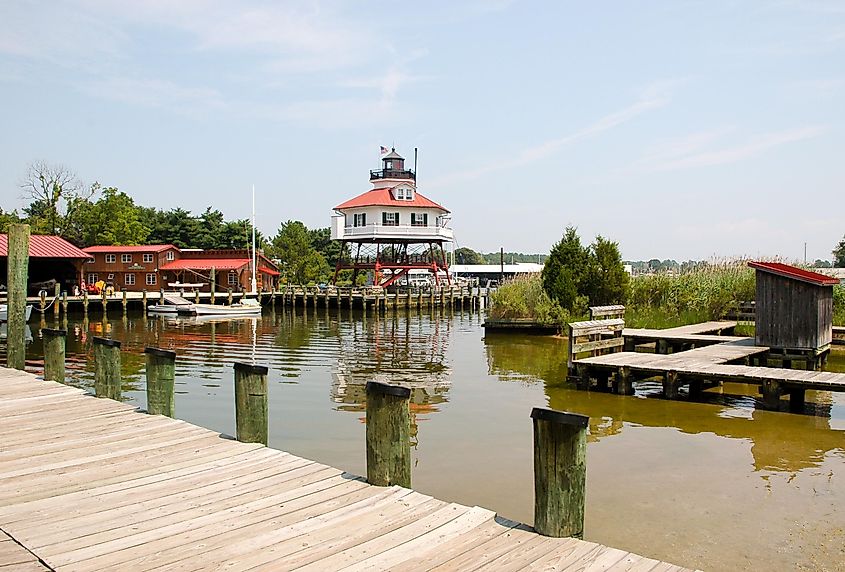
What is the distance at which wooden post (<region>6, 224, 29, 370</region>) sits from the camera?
1219 cm

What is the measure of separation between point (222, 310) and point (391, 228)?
45.5ft

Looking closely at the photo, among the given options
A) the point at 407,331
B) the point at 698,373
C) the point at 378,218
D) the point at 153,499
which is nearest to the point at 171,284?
the point at 378,218

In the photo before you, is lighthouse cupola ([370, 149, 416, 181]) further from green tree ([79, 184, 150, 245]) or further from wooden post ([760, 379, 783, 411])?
wooden post ([760, 379, 783, 411])

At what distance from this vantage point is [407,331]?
31484mm

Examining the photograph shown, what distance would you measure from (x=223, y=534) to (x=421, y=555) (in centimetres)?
133

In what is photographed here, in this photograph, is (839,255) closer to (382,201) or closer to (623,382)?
(382,201)

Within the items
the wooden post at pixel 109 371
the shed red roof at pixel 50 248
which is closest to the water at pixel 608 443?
the wooden post at pixel 109 371

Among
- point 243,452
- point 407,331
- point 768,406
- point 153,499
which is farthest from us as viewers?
point 407,331

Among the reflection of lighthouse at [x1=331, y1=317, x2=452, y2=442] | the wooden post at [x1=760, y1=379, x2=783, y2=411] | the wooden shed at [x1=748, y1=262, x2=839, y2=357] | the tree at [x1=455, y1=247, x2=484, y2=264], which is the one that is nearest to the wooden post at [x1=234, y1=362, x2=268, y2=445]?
the reflection of lighthouse at [x1=331, y1=317, x2=452, y2=442]

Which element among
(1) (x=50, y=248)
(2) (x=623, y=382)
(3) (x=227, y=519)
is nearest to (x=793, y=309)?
(2) (x=623, y=382)

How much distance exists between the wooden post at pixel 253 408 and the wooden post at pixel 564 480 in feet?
10.8

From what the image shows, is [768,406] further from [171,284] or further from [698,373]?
[171,284]

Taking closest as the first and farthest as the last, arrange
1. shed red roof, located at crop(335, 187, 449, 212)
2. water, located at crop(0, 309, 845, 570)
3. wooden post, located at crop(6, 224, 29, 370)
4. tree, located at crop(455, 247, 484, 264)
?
1. water, located at crop(0, 309, 845, 570)
2. wooden post, located at crop(6, 224, 29, 370)
3. shed red roof, located at crop(335, 187, 449, 212)
4. tree, located at crop(455, 247, 484, 264)

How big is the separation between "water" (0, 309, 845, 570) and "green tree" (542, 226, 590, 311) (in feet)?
11.9
